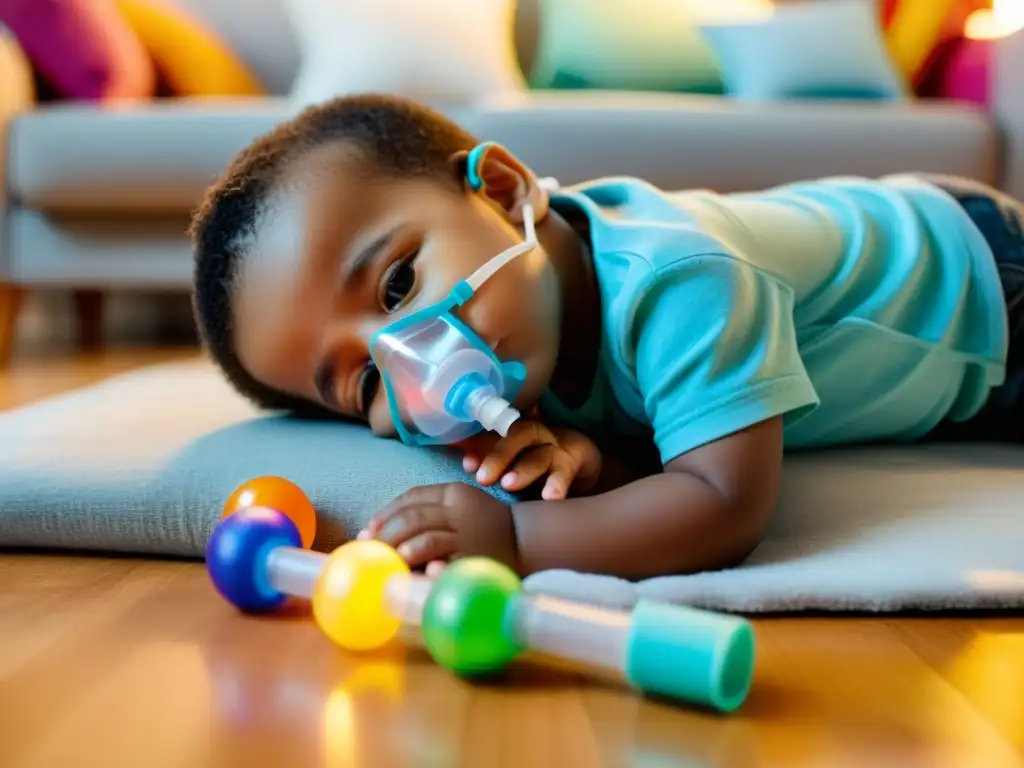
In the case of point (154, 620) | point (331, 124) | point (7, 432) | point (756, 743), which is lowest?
point (7, 432)

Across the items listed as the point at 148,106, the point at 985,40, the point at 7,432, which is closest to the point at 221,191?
the point at 7,432

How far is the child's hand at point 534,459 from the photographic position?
80 centimetres

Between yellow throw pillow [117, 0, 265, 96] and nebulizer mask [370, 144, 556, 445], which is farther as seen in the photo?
yellow throw pillow [117, 0, 265, 96]

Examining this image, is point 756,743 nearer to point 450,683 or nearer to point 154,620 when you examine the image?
point 450,683

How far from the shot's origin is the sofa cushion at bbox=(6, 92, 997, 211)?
1985 millimetres

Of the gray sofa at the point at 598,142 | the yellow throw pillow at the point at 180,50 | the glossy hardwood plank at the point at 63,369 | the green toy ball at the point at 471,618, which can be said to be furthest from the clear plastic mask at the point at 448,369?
the yellow throw pillow at the point at 180,50

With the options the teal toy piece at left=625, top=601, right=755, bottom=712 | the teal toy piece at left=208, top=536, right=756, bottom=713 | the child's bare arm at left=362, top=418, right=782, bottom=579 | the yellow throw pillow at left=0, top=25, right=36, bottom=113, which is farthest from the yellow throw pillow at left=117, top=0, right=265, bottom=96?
the teal toy piece at left=625, top=601, right=755, bottom=712

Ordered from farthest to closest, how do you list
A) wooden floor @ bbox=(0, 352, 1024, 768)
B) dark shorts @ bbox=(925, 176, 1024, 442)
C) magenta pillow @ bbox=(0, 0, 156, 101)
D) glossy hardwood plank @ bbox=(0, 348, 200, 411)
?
magenta pillow @ bbox=(0, 0, 156, 101)
glossy hardwood plank @ bbox=(0, 348, 200, 411)
dark shorts @ bbox=(925, 176, 1024, 442)
wooden floor @ bbox=(0, 352, 1024, 768)

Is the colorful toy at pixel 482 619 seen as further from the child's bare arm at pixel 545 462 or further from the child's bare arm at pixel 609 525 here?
the child's bare arm at pixel 545 462

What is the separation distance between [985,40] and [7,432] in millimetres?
2103

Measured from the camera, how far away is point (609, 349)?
90 cm

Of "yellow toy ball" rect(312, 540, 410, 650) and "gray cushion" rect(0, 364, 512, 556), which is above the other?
"yellow toy ball" rect(312, 540, 410, 650)

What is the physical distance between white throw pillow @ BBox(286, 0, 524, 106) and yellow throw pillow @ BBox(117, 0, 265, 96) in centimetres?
23

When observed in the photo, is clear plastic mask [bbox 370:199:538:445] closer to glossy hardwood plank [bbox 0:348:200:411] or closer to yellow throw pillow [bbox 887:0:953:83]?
glossy hardwood plank [bbox 0:348:200:411]
